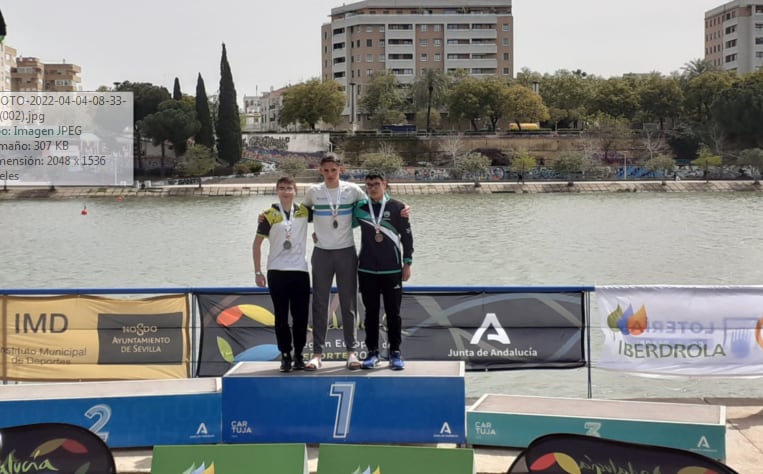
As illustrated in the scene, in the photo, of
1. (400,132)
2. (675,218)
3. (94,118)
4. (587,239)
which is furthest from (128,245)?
(400,132)

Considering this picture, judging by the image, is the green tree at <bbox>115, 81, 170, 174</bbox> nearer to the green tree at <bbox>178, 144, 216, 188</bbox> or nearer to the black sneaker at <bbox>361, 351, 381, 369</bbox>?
the green tree at <bbox>178, 144, 216, 188</bbox>

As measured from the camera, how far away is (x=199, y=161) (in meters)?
90.3

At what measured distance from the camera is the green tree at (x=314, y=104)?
372ft

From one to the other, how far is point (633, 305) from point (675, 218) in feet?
175

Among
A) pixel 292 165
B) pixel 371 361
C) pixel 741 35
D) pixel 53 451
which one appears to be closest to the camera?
pixel 53 451

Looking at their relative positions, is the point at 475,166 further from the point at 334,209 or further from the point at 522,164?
the point at 334,209

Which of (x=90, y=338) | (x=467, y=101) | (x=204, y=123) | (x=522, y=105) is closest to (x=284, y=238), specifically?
(x=90, y=338)

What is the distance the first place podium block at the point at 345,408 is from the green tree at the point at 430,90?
11242 centimetres

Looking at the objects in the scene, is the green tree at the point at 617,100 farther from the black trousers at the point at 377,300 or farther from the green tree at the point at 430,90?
the black trousers at the point at 377,300

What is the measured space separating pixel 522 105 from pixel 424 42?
3032 cm

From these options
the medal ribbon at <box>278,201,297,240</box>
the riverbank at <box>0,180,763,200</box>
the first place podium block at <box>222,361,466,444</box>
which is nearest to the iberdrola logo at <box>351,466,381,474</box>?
the first place podium block at <box>222,361,466,444</box>

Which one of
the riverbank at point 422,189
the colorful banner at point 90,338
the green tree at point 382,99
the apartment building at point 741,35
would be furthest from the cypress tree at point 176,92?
the colorful banner at point 90,338

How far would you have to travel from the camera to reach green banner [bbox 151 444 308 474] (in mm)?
4852

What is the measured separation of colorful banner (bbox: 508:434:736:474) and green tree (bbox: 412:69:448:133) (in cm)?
11415
